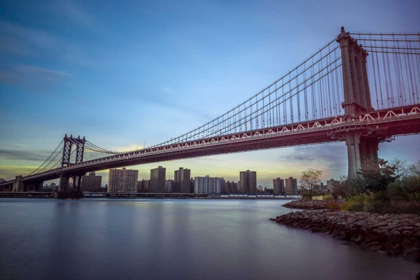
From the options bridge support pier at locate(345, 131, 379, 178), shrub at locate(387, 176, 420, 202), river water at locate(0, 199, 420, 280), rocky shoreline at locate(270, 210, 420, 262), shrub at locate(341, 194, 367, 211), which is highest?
bridge support pier at locate(345, 131, 379, 178)

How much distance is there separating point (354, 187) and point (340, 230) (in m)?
12.0

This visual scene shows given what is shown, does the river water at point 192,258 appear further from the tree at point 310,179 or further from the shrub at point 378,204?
the tree at point 310,179

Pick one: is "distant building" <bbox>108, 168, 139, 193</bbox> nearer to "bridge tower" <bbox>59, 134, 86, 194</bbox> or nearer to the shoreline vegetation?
"bridge tower" <bbox>59, 134, 86, 194</bbox>

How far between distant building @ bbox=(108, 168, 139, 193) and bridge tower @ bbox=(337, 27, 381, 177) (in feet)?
440

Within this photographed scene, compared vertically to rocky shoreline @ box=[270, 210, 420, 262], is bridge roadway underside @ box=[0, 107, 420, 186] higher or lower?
higher

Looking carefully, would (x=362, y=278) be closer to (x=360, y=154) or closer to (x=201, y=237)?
(x=201, y=237)

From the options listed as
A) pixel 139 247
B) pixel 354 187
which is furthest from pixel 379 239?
pixel 354 187

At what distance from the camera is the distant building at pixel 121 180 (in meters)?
150

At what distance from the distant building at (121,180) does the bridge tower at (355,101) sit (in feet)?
440

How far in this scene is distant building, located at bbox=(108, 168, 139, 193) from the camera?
15012 centimetres

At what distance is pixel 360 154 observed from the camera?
31766mm

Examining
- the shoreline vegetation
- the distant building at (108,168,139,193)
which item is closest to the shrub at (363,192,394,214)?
the shoreline vegetation

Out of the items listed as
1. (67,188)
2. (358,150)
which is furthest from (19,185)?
(358,150)

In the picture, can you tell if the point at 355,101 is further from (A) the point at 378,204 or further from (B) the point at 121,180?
(B) the point at 121,180
